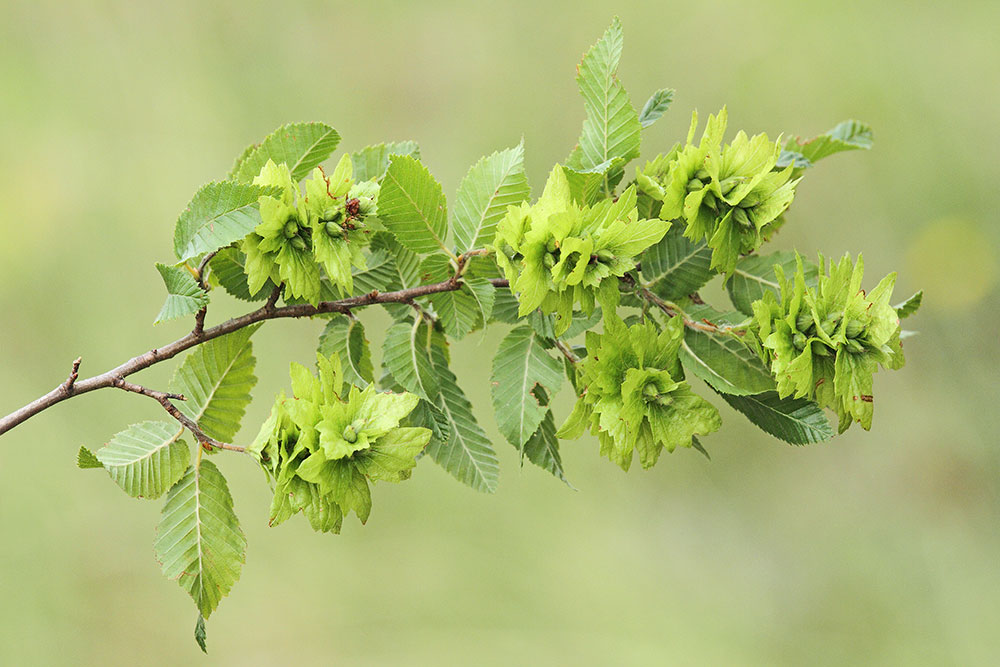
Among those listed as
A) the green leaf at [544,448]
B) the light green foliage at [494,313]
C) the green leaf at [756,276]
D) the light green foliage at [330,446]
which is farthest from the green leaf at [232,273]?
the green leaf at [756,276]

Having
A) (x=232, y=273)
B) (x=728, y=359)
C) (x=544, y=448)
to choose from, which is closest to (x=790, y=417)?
(x=728, y=359)

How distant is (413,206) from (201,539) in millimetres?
248

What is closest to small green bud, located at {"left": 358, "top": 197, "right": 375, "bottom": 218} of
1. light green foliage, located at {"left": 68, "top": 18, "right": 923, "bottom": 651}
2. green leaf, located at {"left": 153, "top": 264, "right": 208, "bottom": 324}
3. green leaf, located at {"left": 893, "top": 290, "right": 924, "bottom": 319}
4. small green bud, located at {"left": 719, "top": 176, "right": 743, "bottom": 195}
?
light green foliage, located at {"left": 68, "top": 18, "right": 923, "bottom": 651}

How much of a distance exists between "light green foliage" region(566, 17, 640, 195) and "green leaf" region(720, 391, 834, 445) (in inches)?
6.8

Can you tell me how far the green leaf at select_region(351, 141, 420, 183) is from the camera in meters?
0.57

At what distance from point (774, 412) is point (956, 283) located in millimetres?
1382

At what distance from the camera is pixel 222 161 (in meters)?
1.83

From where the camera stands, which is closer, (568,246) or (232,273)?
(568,246)

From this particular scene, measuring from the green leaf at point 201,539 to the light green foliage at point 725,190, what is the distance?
34cm

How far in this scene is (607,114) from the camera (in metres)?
0.54

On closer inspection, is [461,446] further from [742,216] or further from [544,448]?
[742,216]

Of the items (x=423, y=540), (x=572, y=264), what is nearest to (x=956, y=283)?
(x=423, y=540)

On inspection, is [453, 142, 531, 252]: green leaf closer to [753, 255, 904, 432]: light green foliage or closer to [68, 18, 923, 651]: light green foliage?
[68, 18, 923, 651]: light green foliage

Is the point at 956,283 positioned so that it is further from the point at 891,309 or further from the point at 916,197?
the point at 891,309
